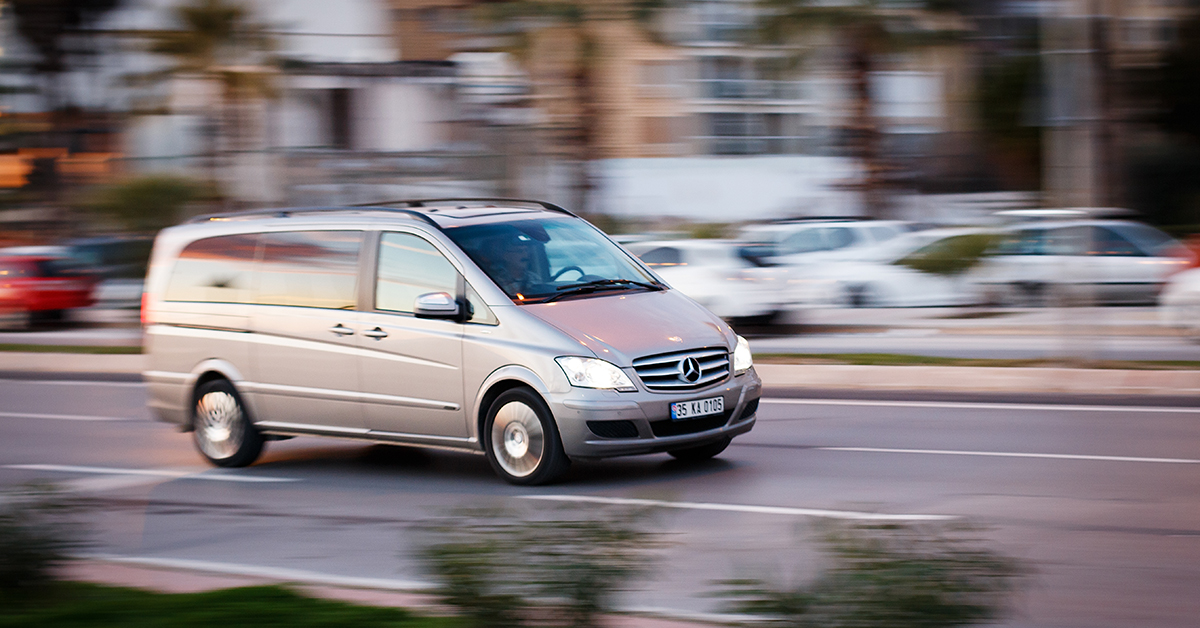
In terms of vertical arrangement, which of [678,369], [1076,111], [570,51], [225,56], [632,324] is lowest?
[678,369]

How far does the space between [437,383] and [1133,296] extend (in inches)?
611

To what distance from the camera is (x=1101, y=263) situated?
21734 mm

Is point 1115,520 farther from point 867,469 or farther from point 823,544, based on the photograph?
point 823,544

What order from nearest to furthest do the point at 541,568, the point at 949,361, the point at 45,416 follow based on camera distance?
the point at 541,568, the point at 45,416, the point at 949,361

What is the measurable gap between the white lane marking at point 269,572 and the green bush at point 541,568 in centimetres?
136

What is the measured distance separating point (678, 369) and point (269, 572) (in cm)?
311

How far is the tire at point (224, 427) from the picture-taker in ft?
34.7

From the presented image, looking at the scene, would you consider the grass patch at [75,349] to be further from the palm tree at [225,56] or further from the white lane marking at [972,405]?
the white lane marking at [972,405]

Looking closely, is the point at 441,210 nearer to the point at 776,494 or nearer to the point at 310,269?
the point at 310,269

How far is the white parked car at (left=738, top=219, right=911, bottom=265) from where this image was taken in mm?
23516

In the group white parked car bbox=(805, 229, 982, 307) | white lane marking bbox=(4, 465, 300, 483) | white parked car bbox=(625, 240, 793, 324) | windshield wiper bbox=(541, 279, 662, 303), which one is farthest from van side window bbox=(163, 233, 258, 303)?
white parked car bbox=(805, 229, 982, 307)

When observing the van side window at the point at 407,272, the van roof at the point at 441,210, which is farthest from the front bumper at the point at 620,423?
the van roof at the point at 441,210

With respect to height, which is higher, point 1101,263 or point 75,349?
point 1101,263

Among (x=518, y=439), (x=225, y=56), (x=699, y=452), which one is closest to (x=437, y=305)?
(x=518, y=439)
